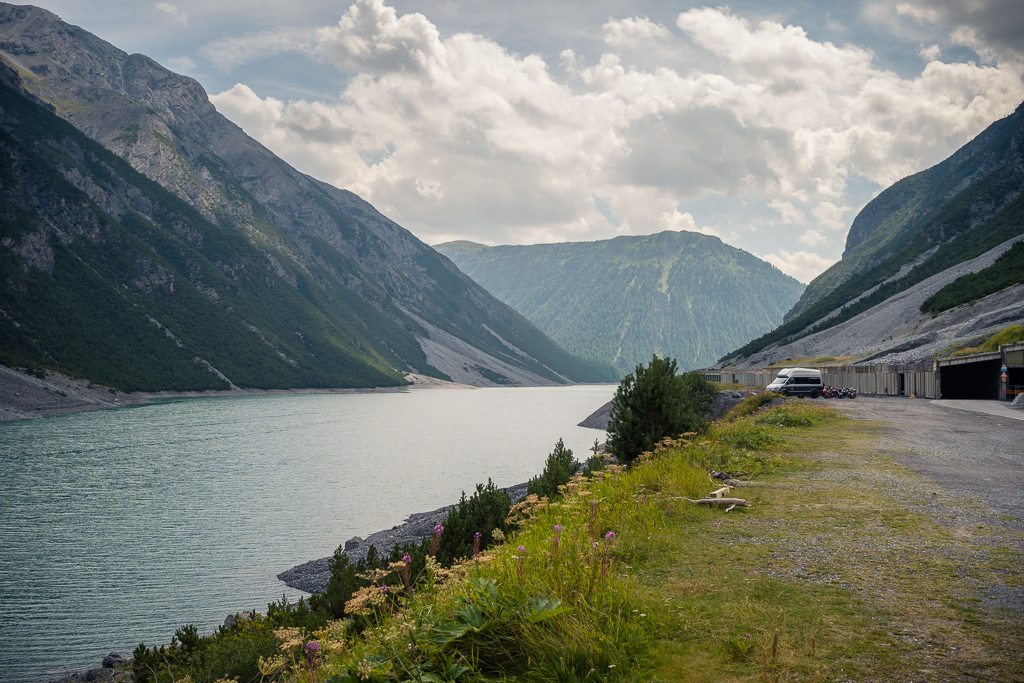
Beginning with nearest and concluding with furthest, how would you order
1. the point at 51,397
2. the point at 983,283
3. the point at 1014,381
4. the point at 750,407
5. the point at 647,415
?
the point at 647,415 → the point at 750,407 → the point at 1014,381 → the point at 983,283 → the point at 51,397

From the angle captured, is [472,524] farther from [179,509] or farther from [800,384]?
[800,384]

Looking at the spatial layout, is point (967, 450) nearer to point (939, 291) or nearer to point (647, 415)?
point (647, 415)

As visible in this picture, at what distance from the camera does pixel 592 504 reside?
698 cm

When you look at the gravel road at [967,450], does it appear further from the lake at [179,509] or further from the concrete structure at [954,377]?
the lake at [179,509]

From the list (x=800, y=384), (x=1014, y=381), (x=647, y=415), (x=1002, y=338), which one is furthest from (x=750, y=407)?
(x=1002, y=338)

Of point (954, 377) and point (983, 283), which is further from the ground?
point (983, 283)

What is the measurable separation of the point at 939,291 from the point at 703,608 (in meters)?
109

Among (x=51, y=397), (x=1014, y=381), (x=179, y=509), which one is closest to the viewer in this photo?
(x=179, y=509)

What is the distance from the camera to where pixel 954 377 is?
46062mm

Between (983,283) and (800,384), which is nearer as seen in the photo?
→ (800,384)

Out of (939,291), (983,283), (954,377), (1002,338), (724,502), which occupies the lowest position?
(724,502)

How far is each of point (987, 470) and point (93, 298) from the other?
190 meters

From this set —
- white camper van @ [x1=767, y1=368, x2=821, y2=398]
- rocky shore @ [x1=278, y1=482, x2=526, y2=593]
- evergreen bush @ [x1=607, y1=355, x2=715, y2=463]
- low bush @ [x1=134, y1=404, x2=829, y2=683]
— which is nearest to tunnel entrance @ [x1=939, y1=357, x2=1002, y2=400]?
white camper van @ [x1=767, y1=368, x2=821, y2=398]

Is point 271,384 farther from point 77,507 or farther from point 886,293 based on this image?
point 886,293
